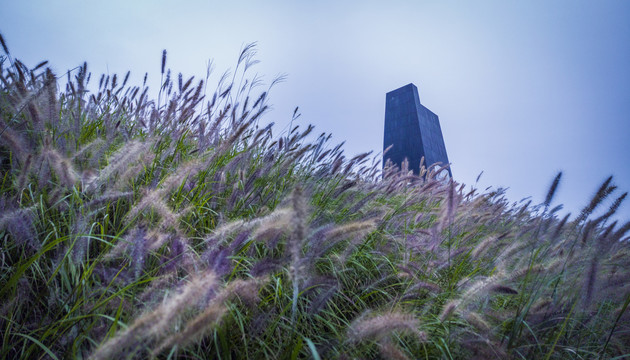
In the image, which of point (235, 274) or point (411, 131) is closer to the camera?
point (235, 274)

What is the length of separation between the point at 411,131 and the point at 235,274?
1255cm

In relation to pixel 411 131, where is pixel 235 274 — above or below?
below

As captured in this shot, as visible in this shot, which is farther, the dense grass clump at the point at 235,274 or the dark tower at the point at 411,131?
the dark tower at the point at 411,131

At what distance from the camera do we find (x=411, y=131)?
12672 millimetres

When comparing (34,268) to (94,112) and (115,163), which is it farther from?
(94,112)

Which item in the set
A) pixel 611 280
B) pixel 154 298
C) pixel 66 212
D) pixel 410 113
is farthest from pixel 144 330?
pixel 410 113

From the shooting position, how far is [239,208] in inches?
64.9

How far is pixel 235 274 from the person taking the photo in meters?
1.22

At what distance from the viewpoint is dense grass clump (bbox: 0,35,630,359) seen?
78 centimetres

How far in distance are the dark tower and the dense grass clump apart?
10.6m

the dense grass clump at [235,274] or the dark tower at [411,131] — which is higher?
the dark tower at [411,131]

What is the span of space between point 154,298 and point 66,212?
815 mm

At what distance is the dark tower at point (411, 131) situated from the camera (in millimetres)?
12188

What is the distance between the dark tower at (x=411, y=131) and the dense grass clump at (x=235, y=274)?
10645mm
